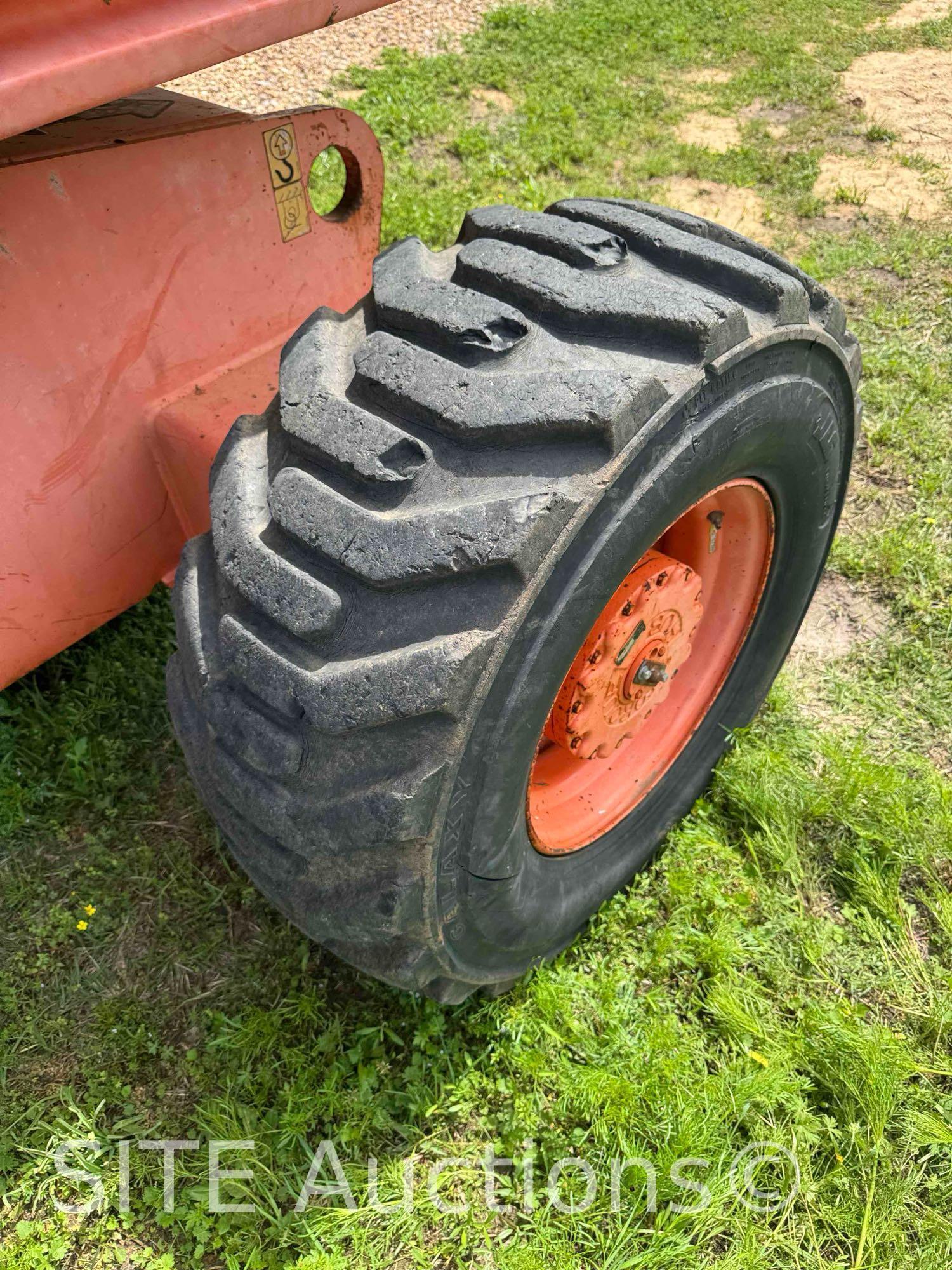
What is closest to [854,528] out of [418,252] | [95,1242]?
[418,252]

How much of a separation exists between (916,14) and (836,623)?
5.21 m

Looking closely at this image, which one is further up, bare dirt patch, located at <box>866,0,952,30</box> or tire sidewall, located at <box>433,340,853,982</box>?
bare dirt patch, located at <box>866,0,952,30</box>

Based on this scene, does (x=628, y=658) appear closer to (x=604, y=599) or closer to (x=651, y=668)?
(x=651, y=668)

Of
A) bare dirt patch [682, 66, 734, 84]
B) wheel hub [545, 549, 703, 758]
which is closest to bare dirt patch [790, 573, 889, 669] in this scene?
wheel hub [545, 549, 703, 758]

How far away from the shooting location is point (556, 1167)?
67.5 inches

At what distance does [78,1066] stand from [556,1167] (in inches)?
36.8

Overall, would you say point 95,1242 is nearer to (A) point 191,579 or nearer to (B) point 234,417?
(A) point 191,579

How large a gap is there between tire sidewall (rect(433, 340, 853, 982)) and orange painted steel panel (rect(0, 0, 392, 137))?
2.31 feet

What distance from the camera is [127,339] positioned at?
1597 millimetres

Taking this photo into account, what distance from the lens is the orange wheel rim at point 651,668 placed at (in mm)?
1752

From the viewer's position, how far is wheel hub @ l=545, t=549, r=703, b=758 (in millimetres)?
1729

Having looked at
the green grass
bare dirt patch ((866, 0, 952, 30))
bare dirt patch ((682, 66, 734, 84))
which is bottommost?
the green grass

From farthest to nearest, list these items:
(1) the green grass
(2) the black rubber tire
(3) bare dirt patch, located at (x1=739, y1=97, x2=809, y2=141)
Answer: (3) bare dirt patch, located at (x1=739, y1=97, x2=809, y2=141) < (1) the green grass < (2) the black rubber tire

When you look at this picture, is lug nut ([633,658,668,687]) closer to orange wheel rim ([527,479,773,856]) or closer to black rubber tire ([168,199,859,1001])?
orange wheel rim ([527,479,773,856])
